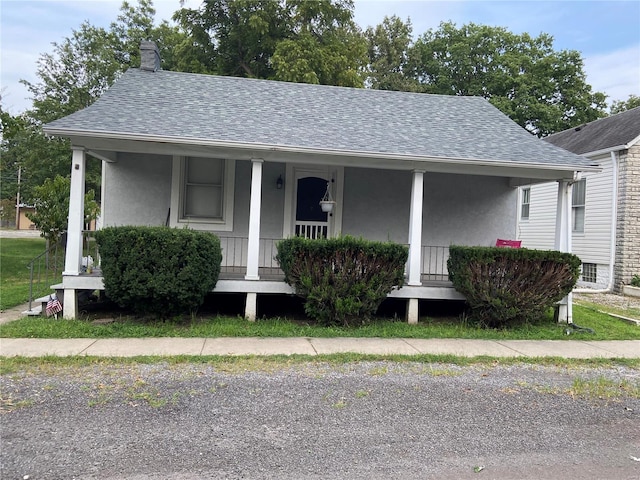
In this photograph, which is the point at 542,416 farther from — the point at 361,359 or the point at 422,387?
the point at 361,359

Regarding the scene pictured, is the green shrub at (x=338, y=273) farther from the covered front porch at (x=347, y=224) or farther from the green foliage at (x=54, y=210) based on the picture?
the green foliage at (x=54, y=210)

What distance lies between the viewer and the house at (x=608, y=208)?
13.3 meters

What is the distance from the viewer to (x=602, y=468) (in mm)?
3430

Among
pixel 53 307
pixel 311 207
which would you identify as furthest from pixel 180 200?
pixel 53 307

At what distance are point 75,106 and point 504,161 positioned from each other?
19.8 metres

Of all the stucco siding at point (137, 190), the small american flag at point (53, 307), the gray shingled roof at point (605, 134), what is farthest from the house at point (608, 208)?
the small american flag at point (53, 307)

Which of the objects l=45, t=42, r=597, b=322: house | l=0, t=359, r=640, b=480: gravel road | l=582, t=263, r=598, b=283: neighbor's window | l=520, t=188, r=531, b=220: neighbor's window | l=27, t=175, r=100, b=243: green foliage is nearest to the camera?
l=0, t=359, r=640, b=480: gravel road

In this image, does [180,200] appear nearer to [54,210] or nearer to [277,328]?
[277,328]

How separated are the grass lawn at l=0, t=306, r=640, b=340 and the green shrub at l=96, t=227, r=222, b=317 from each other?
519 mm

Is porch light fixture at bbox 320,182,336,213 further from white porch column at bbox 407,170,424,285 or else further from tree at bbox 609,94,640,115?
tree at bbox 609,94,640,115

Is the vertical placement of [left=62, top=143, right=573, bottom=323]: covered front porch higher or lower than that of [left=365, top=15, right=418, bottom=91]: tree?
lower

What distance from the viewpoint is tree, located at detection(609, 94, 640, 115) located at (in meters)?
Answer: 31.6

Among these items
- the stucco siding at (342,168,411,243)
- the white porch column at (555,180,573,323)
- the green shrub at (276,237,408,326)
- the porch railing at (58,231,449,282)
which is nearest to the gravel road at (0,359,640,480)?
the green shrub at (276,237,408,326)

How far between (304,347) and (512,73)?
29299mm
